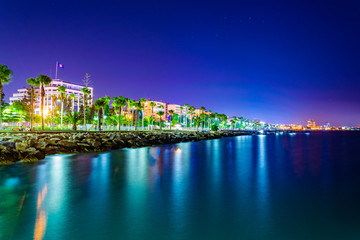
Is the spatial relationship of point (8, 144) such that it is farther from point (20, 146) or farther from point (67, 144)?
point (67, 144)

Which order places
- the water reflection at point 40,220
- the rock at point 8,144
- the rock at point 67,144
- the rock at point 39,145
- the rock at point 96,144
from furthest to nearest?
the rock at point 96,144
the rock at point 67,144
the rock at point 39,145
the rock at point 8,144
the water reflection at point 40,220

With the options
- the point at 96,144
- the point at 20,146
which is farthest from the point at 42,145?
the point at 96,144

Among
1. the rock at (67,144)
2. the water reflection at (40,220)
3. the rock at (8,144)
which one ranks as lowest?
the water reflection at (40,220)

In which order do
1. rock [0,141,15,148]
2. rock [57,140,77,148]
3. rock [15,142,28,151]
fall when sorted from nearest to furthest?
rock [0,141,15,148] < rock [15,142,28,151] < rock [57,140,77,148]

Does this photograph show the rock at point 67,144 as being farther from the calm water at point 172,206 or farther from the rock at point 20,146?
the calm water at point 172,206

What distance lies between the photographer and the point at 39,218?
→ 743cm

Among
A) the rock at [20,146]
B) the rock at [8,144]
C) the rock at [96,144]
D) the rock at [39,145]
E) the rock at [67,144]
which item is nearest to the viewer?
the rock at [8,144]

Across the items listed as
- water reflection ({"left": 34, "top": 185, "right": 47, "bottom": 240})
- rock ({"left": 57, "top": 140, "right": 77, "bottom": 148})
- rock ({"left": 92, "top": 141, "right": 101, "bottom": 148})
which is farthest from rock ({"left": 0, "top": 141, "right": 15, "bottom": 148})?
water reflection ({"left": 34, "top": 185, "right": 47, "bottom": 240})

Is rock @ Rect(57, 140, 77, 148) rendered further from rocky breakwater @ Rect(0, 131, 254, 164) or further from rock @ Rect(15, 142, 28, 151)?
rock @ Rect(15, 142, 28, 151)

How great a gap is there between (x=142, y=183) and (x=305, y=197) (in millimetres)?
7844

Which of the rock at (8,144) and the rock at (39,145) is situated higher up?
the rock at (8,144)

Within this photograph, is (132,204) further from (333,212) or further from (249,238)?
(333,212)

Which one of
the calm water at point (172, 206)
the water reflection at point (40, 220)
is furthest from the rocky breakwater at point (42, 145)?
the water reflection at point (40, 220)

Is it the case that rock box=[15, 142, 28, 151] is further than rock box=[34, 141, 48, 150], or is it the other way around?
rock box=[34, 141, 48, 150]
